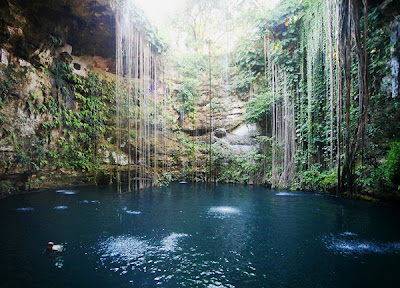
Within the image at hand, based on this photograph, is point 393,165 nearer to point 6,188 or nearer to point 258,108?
point 258,108

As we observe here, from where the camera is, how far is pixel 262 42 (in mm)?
10859

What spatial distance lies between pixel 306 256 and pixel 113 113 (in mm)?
9720

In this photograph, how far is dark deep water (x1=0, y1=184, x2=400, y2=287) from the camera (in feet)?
8.66

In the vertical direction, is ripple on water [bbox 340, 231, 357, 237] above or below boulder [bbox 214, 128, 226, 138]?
below

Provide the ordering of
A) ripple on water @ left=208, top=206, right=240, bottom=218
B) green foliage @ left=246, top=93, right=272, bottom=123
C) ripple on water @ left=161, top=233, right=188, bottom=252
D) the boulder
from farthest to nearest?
the boulder
green foliage @ left=246, top=93, right=272, bottom=123
ripple on water @ left=208, top=206, right=240, bottom=218
ripple on water @ left=161, top=233, right=188, bottom=252

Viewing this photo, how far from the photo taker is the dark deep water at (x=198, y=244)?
8.66 feet

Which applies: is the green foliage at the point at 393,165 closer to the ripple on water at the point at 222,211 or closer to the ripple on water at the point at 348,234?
the ripple on water at the point at 348,234

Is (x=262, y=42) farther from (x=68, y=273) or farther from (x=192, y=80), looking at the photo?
(x=68, y=273)

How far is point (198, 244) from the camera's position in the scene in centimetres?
365

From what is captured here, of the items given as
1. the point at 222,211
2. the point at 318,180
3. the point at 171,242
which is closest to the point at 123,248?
the point at 171,242

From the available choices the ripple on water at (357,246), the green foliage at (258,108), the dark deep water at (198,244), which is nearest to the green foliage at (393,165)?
the dark deep water at (198,244)

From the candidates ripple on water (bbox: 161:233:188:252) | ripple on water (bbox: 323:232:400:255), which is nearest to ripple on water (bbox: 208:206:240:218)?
ripple on water (bbox: 161:233:188:252)

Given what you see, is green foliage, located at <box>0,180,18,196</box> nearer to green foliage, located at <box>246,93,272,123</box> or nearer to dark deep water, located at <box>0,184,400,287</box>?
dark deep water, located at <box>0,184,400,287</box>

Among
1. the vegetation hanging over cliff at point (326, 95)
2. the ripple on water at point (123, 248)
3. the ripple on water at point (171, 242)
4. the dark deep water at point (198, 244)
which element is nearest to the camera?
the dark deep water at point (198, 244)
